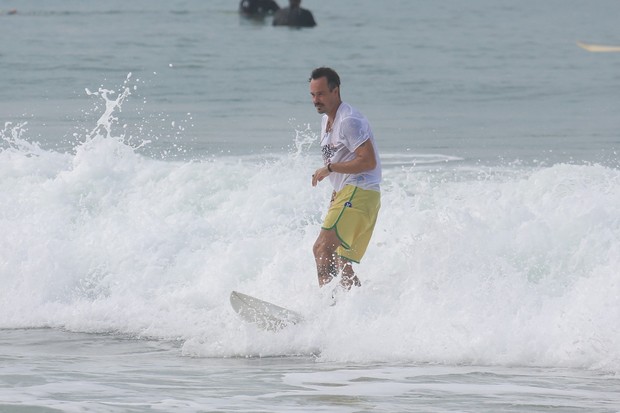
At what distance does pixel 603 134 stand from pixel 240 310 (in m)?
12.5

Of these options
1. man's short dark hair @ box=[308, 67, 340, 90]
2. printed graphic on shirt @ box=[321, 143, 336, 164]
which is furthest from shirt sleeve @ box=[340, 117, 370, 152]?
man's short dark hair @ box=[308, 67, 340, 90]

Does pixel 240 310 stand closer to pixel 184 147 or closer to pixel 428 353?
pixel 428 353

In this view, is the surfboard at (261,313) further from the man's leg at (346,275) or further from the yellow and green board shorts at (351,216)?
the yellow and green board shorts at (351,216)

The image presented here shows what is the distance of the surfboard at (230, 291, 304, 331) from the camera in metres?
8.31

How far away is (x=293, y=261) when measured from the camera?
411 inches

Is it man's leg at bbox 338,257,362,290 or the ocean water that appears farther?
man's leg at bbox 338,257,362,290

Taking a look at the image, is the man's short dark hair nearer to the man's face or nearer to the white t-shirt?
the man's face

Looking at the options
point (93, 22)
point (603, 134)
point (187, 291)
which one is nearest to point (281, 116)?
point (603, 134)

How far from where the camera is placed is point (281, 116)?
21578 millimetres

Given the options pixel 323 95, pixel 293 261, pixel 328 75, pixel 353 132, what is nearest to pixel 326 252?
pixel 353 132

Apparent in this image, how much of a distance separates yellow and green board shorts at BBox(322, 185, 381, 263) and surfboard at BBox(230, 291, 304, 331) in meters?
0.59

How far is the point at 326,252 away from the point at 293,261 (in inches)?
95.1

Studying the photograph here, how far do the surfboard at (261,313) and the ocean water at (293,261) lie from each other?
8cm

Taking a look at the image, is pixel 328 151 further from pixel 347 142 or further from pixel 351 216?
pixel 351 216
